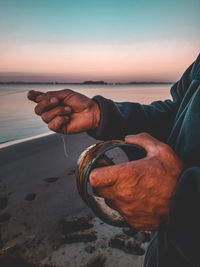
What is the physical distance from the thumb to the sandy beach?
174 centimetres

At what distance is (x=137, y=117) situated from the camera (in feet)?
5.16

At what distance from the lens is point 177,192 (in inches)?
27.9

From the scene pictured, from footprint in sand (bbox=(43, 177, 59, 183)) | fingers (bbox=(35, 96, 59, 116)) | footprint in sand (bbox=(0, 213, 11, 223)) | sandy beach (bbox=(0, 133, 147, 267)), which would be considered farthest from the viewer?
footprint in sand (bbox=(43, 177, 59, 183))

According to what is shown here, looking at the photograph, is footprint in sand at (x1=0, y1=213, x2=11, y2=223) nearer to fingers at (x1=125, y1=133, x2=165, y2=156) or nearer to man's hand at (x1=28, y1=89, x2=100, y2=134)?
man's hand at (x1=28, y1=89, x2=100, y2=134)

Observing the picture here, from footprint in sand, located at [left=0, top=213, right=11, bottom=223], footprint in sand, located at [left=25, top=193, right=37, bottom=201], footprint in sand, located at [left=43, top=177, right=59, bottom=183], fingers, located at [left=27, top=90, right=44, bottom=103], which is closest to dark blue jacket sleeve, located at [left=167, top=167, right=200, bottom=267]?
A: fingers, located at [left=27, top=90, right=44, bottom=103]

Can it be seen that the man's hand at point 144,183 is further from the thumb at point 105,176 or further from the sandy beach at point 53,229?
the sandy beach at point 53,229

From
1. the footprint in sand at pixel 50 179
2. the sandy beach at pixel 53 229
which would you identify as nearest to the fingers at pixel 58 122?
the sandy beach at pixel 53 229

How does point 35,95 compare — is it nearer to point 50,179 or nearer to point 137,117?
point 137,117

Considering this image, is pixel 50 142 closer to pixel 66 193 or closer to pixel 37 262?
pixel 66 193

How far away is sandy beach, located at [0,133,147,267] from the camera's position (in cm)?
201

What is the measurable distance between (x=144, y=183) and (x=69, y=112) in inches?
39.9

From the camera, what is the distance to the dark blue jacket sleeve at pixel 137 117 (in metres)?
1.45

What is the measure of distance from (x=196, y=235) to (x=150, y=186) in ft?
0.79

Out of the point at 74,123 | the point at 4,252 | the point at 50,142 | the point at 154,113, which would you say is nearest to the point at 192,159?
the point at 154,113
